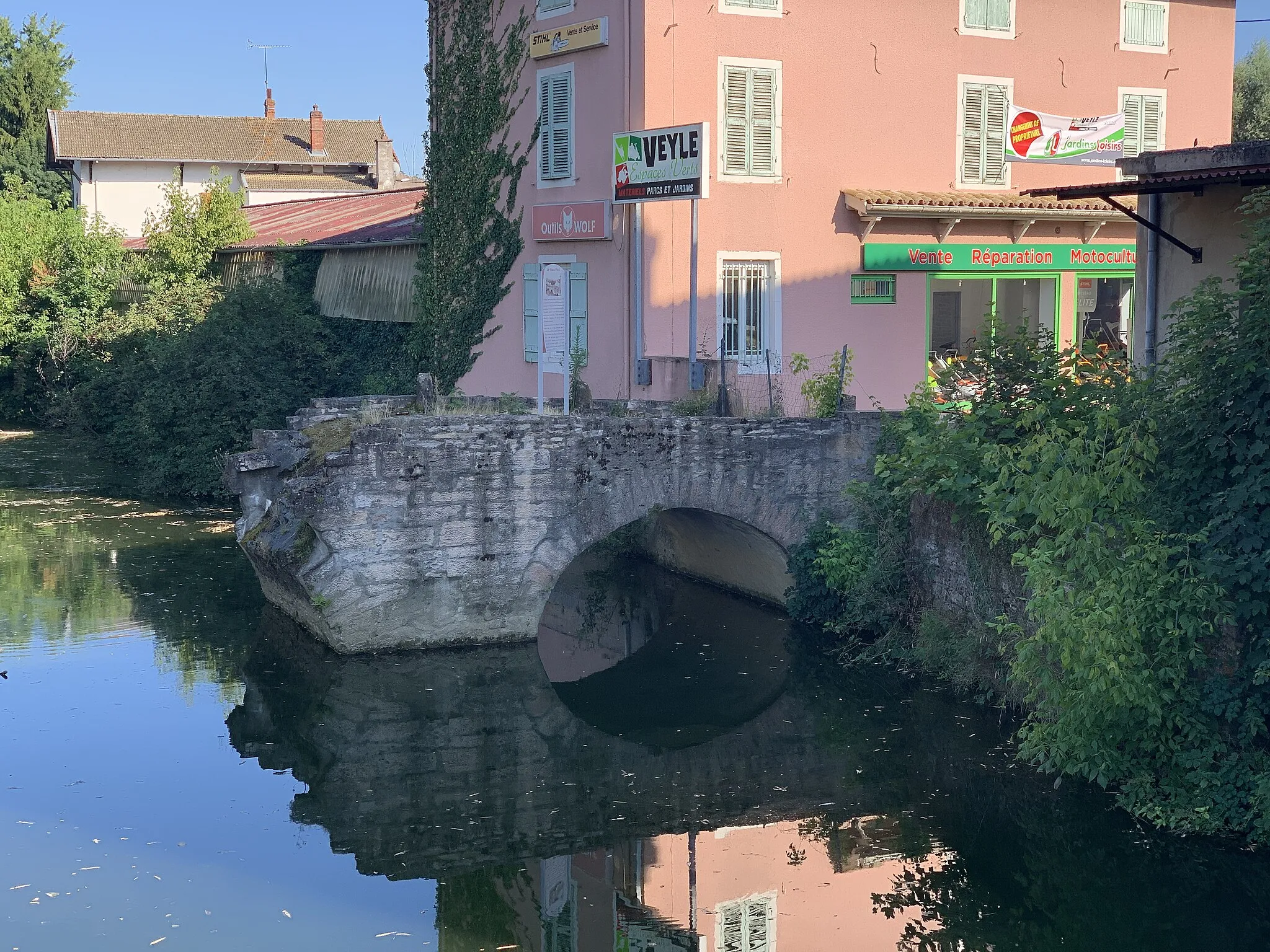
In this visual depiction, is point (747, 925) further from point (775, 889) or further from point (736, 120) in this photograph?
point (736, 120)

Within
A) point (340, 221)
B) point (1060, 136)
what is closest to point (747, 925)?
point (1060, 136)

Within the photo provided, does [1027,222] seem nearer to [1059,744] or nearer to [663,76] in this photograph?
[663,76]

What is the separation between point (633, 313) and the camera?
20234 mm

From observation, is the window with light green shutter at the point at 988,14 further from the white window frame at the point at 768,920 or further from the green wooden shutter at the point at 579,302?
the white window frame at the point at 768,920

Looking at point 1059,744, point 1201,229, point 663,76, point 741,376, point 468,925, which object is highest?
point 663,76

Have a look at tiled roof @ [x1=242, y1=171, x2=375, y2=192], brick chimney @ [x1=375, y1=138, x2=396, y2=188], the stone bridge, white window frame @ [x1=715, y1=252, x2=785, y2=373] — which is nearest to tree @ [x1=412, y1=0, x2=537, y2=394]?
white window frame @ [x1=715, y1=252, x2=785, y2=373]

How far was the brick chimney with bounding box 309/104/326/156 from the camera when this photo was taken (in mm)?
52250

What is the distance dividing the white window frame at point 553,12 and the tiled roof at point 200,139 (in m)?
31.1

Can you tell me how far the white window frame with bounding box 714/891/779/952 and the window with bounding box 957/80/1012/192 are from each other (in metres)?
14.8

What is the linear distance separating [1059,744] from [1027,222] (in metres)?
12.3

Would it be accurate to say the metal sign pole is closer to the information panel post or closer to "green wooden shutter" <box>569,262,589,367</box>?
the information panel post

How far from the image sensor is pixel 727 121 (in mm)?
20484

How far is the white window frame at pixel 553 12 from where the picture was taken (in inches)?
832

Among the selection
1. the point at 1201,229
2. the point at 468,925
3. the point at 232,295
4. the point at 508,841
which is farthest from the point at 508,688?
the point at 232,295
